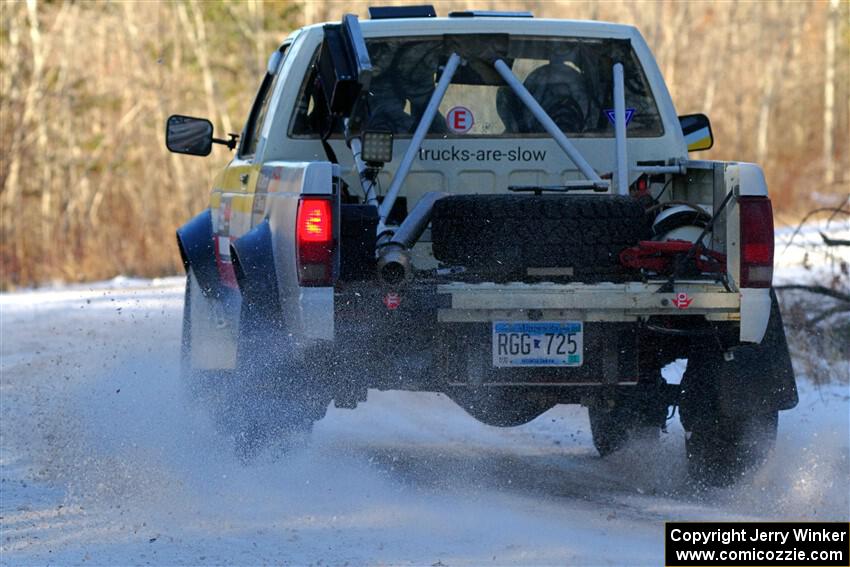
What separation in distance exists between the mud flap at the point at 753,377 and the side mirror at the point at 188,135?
3131mm

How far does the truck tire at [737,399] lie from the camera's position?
6.38 meters

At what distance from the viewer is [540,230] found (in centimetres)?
622

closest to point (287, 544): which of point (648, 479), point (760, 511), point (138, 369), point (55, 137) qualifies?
point (760, 511)

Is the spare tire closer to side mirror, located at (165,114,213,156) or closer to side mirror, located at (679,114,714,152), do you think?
side mirror, located at (679,114,714,152)

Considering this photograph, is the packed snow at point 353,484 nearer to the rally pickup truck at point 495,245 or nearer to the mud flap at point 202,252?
the rally pickup truck at point 495,245

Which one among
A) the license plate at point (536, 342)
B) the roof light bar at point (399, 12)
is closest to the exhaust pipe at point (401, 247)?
the license plate at point (536, 342)

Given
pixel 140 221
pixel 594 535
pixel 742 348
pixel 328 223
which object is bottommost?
pixel 140 221

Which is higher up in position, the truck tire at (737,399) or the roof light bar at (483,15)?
the roof light bar at (483,15)

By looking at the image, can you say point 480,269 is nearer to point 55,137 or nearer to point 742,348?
point 742,348

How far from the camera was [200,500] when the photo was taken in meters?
6.12

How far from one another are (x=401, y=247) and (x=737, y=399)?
1614 millimetres

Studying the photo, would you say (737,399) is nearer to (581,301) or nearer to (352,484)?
(581,301)

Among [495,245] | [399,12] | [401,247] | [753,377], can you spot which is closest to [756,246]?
[753,377]

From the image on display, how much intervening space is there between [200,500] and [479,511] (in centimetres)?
117
